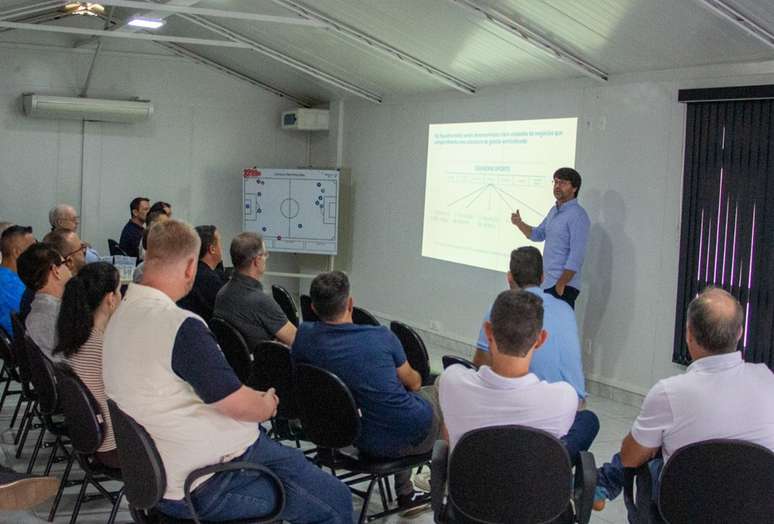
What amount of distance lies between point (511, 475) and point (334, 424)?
1007 mm

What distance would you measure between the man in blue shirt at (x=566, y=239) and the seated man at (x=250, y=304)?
2544 mm

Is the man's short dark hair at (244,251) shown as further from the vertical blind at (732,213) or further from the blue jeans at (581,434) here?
the vertical blind at (732,213)

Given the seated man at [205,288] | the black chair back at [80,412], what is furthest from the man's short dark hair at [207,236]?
the black chair back at [80,412]

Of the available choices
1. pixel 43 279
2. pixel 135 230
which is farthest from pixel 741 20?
pixel 135 230

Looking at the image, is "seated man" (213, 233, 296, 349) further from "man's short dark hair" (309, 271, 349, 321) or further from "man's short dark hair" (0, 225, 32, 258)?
"man's short dark hair" (0, 225, 32, 258)

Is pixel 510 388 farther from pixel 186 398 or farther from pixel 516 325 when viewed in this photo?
pixel 186 398

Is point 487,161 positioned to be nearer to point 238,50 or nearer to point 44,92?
point 238,50

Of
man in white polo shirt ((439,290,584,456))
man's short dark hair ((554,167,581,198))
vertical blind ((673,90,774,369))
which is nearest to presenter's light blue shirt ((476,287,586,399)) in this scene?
man in white polo shirt ((439,290,584,456))

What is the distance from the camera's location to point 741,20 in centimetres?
493

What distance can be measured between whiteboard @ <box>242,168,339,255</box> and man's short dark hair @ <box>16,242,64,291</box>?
603 cm

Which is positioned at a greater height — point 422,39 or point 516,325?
point 422,39

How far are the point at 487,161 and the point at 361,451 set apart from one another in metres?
4.76

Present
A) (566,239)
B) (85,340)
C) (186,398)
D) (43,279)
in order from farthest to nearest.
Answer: (566,239)
(43,279)
(85,340)
(186,398)

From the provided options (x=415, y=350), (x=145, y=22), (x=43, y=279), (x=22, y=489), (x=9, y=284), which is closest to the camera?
(x=22, y=489)
